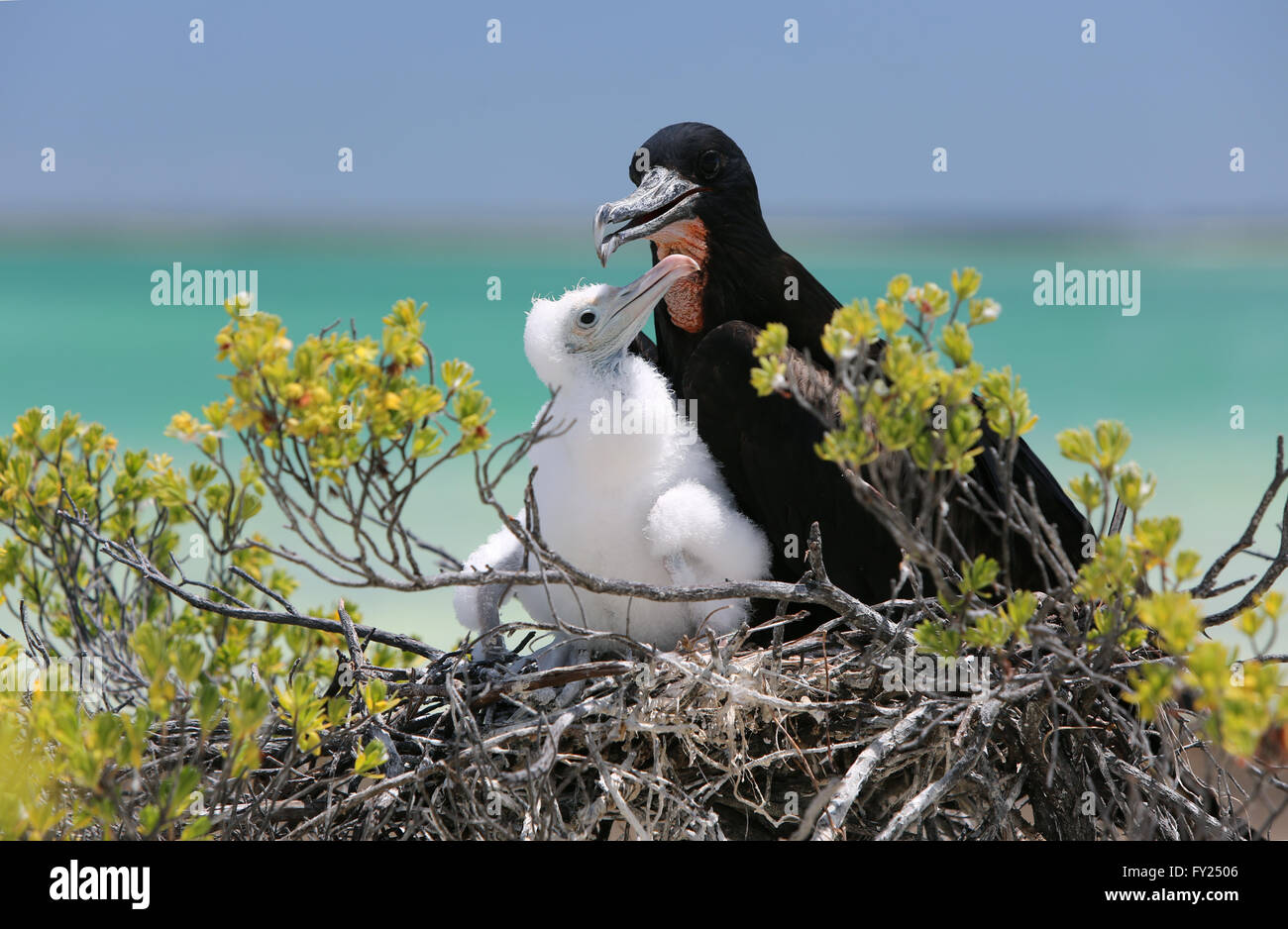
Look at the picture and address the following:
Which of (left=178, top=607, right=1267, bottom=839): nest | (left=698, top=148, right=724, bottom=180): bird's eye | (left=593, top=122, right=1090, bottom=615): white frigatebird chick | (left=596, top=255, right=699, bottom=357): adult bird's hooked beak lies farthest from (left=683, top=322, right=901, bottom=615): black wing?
(left=698, top=148, right=724, bottom=180): bird's eye

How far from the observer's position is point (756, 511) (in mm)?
2809

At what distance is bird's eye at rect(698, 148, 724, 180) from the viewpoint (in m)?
3.01

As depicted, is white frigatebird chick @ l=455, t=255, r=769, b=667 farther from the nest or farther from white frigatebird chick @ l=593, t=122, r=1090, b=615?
the nest

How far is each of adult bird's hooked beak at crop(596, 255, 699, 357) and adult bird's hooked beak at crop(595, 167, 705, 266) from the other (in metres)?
0.10

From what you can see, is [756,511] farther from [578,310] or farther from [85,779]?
[85,779]

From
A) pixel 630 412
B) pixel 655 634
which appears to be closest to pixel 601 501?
pixel 630 412

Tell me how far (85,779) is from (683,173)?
2.17 metres

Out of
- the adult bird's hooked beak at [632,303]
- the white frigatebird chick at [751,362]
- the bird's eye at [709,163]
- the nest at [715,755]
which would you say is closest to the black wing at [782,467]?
the white frigatebird chick at [751,362]

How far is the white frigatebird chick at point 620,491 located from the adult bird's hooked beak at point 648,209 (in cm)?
16

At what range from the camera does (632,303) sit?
2.69 m

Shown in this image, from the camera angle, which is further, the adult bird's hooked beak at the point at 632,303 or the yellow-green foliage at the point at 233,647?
the adult bird's hooked beak at the point at 632,303

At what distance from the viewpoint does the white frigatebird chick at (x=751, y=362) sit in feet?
9.01

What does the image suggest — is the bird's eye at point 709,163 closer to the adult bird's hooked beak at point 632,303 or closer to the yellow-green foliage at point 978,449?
the adult bird's hooked beak at point 632,303

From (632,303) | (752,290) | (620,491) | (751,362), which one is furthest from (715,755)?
(752,290)
